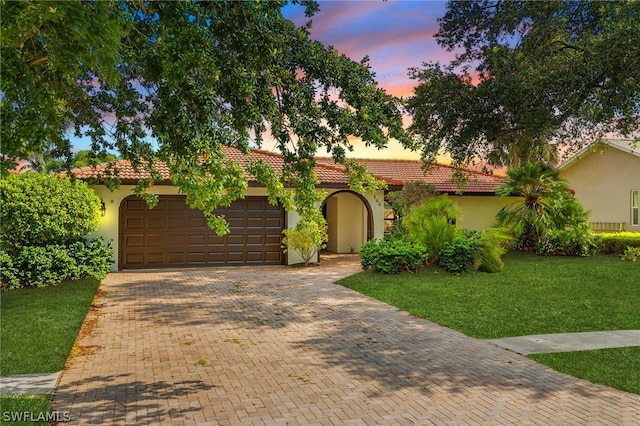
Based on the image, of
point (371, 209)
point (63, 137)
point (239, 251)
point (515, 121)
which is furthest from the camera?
point (371, 209)

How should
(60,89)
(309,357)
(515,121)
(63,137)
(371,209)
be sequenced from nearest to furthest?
(60,89)
(309,357)
(63,137)
(515,121)
(371,209)

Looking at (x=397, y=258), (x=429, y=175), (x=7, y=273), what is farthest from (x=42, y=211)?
(x=429, y=175)

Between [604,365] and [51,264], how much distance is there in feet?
41.9

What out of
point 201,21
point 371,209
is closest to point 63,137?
point 201,21

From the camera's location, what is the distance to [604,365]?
7320mm

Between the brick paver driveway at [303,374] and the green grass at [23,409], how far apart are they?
0.19 m

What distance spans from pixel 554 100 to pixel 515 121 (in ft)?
4.63

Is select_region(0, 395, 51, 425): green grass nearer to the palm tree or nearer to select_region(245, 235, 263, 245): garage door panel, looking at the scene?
select_region(245, 235, 263, 245): garage door panel

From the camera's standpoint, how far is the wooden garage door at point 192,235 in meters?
18.4

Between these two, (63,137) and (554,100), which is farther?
(554,100)

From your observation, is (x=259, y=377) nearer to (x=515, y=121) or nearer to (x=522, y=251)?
(x=515, y=121)

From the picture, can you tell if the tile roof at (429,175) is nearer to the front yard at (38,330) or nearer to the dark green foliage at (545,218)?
the dark green foliage at (545,218)

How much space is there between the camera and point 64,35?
4.08 m

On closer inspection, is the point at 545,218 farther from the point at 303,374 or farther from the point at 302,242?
the point at 303,374
